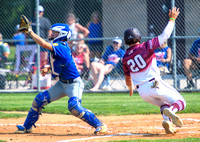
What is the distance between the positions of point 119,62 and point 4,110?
4.08 metres

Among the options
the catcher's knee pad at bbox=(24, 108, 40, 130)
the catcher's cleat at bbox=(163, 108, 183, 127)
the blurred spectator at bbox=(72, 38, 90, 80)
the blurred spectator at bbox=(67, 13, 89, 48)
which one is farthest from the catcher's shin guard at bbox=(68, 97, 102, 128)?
the blurred spectator at bbox=(67, 13, 89, 48)

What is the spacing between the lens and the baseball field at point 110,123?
16.6 feet

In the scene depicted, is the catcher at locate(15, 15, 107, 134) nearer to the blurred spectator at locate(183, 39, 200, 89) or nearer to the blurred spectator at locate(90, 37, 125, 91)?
the blurred spectator at locate(90, 37, 125, 91)

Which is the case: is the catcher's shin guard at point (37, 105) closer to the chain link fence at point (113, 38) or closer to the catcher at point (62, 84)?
the catcher at point (62, 84)

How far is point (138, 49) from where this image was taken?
5.17 m

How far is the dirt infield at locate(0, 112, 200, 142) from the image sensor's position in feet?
16.6

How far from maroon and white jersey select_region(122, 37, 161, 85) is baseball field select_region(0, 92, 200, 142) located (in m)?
0.85

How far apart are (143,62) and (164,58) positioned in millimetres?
5931

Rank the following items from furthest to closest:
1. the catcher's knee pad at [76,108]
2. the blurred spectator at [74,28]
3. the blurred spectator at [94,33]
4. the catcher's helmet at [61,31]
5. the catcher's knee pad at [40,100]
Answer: the blurred spectator at [94,33] → the blurred spectator at [74,28] → the catcher's helmet at [61,31] → the catcher's knee pad at [40,100] → the catcher's knee pad at [76,108]

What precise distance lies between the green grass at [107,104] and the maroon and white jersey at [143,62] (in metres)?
2.61

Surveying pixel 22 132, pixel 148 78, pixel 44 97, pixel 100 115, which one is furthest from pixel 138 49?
pixel 100 115

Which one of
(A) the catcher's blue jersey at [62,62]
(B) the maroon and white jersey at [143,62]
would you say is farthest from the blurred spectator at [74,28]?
(B) the maroon and white jersey at [143,62]

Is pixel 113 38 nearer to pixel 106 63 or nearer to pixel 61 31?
pixel 106 63

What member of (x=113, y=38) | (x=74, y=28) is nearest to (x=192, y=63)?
(x=113, y=38)
